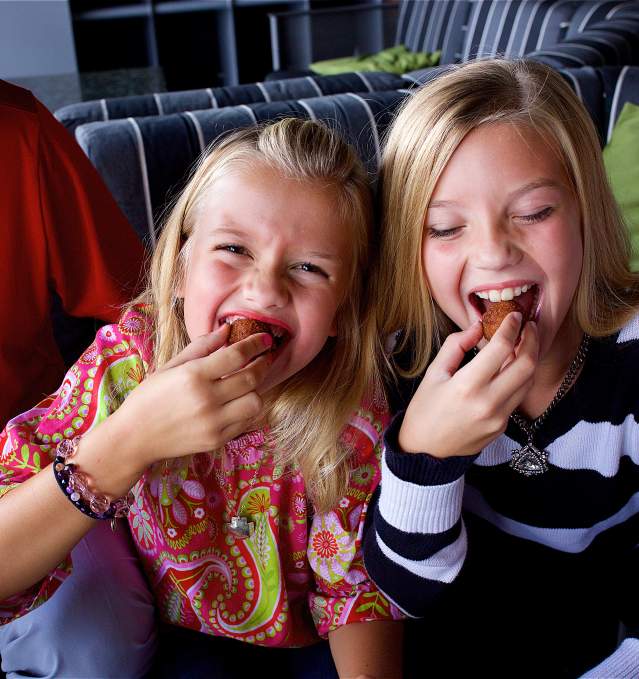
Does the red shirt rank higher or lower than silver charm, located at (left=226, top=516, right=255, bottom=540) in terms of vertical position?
higher

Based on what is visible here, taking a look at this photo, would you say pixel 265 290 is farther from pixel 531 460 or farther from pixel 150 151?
pixel 150 151

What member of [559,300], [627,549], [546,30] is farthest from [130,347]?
[546,30]

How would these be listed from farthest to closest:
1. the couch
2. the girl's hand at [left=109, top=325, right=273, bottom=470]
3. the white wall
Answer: the white wall < the couch < the girl's hand at [left=109, top=325, right=273, bottom=470]

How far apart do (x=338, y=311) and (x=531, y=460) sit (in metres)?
0.36

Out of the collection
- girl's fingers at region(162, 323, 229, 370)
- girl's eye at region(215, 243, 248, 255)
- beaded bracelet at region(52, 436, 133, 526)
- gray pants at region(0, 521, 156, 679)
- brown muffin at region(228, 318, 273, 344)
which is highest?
girl's eye at region(215, 243, 248, 255)

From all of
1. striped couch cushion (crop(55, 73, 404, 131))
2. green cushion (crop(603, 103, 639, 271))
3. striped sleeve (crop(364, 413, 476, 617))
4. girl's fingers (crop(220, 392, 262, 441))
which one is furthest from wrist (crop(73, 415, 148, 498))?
striped couch cushion (crop(55, 73, 404, 131))

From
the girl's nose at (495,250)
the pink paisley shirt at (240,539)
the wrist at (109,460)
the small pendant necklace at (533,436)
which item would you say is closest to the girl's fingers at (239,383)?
the wrist at (109,460)

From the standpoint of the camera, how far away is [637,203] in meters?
1.62

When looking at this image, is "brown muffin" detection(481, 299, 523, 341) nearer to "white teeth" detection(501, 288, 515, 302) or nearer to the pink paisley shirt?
"white teeth" detection(501, 288, 515, 302)

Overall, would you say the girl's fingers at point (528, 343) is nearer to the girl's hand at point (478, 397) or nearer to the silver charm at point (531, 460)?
the girl's hand at point (478, 397)

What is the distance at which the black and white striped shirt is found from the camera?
106cm

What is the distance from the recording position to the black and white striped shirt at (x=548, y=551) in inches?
41.6

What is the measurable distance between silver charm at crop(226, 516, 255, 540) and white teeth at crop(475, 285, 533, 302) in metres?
0.46

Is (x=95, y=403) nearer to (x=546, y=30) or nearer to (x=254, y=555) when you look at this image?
(x=254, y=555)
